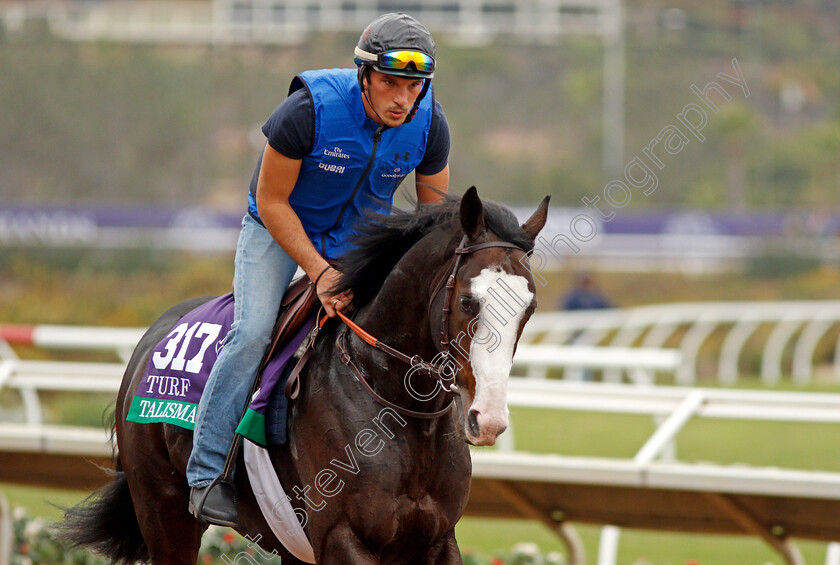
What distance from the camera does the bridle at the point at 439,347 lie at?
9.88ft

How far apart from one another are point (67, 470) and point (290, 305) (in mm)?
3459

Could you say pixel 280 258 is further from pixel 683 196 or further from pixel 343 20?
pixel 343 20

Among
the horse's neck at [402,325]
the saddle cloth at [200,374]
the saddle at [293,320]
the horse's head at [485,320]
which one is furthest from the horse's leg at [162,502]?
the horse's head at [485,320]

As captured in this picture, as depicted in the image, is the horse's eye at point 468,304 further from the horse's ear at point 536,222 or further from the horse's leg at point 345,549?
the horse's leg at point 345,549

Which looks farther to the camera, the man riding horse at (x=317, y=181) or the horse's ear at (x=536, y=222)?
the man riding horse at (x=317, y=181)

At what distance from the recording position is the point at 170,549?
4.15 meters

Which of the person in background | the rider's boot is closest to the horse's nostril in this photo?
the rider's boot

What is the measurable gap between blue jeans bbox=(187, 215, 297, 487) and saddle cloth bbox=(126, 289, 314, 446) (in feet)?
0.21

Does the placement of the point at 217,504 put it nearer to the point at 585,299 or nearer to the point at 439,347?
the point at 439,347

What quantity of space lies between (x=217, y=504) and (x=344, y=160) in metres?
1.23

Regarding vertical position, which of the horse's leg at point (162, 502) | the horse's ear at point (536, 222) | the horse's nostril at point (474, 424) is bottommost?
the horse's leg at point (162, 502)

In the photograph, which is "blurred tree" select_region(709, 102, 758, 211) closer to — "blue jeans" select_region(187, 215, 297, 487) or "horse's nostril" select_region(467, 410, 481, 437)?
"blue jeans" select_region(187, 215, 297, 487)

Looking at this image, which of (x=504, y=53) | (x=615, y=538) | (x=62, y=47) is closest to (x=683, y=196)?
(x=504, y=53)

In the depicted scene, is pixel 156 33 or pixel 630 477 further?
pixel 156 33
